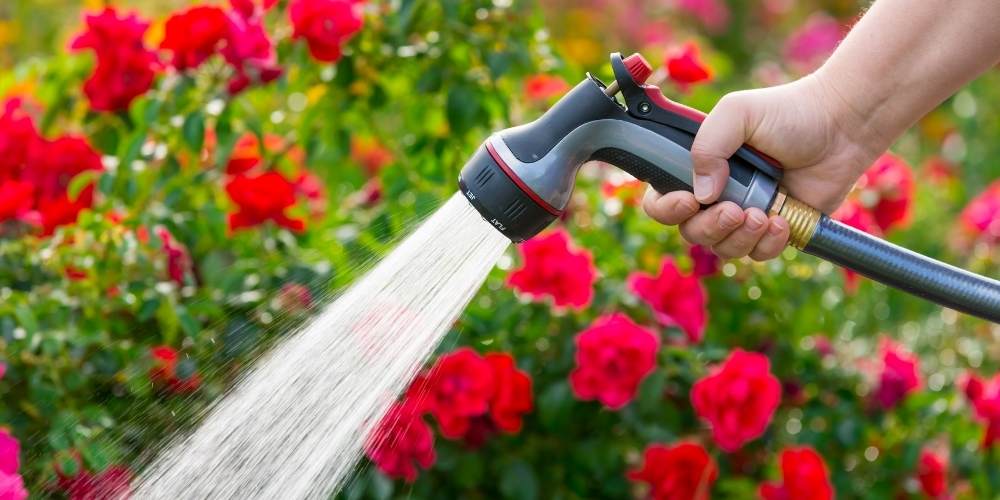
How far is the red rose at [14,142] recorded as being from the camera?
6.73ft

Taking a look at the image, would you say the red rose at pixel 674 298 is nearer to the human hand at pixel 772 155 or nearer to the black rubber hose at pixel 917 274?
the human hand at pixel 772 155

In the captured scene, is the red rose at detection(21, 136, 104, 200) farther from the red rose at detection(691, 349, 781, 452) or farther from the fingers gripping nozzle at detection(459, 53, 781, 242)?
the red rose at detection(691, 349, 781, 452)

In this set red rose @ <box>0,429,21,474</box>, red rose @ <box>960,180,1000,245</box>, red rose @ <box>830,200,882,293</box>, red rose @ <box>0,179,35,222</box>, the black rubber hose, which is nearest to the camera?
the black rubber hose

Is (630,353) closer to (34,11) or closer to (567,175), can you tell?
(567,175)

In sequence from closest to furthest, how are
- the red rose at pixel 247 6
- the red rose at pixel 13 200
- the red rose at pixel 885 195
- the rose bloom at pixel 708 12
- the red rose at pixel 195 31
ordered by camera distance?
1. the red rose at pixel 13 200
2. the red rose at pixel 195 31
3. the red rose at pixel 247 6
4. the red rose at pixel 885 195
5. the rose bloom at pixel 708 12

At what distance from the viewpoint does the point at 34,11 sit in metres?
4.39

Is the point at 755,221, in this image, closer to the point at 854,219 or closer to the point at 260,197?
the point at 260,197

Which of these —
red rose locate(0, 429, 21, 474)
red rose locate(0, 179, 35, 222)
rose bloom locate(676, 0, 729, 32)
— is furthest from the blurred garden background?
rose bloom locate(676, 0, 729, 32)

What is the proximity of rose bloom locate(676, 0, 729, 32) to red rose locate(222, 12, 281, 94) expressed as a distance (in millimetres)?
3468

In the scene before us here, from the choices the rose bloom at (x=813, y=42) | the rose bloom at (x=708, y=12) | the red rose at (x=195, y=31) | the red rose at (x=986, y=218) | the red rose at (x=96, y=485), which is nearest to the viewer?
the red rose at (x=96, y=485)

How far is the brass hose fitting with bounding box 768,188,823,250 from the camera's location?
56.3 inches

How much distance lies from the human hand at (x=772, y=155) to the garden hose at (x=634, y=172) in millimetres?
23

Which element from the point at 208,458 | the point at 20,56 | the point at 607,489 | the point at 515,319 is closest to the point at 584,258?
the point at 515,319

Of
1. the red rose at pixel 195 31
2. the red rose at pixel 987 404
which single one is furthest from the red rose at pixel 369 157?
the red rose at pixel 987 404
